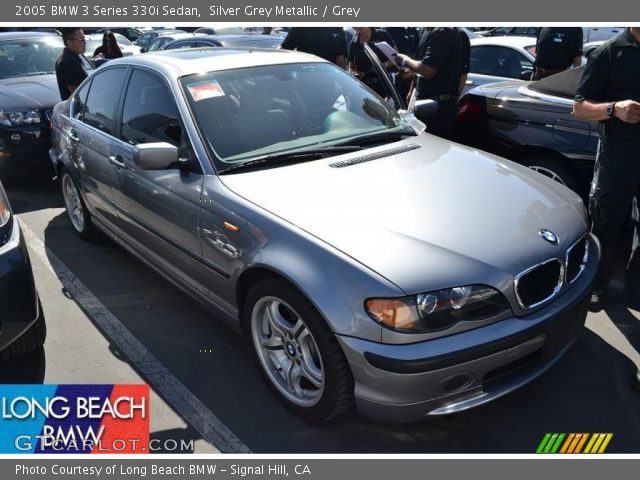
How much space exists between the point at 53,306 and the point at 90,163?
110cm

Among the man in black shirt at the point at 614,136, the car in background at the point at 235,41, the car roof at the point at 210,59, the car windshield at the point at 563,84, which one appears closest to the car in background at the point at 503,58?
the car windshield at the point at 563,84

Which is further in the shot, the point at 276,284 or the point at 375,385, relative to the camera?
the point at 276,284

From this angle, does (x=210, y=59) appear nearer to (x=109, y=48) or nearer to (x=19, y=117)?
(x=19, y=117)

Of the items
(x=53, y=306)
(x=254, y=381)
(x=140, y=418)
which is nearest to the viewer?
(x=140, y=418)

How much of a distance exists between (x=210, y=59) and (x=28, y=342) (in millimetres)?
2008

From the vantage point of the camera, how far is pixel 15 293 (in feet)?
9.36

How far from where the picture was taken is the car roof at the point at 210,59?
353cm

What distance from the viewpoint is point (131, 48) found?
47.5 ft

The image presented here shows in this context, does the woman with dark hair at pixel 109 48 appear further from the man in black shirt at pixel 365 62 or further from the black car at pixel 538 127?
the black car at pixel 538 127

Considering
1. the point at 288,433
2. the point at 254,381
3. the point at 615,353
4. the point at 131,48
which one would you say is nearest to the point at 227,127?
the point at 254,381

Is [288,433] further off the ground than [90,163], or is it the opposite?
[90,163]

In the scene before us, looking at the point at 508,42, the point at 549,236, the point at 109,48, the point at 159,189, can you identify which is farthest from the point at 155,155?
the point at 109,48

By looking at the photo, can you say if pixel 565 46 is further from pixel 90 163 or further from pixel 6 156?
pixel 6 156
